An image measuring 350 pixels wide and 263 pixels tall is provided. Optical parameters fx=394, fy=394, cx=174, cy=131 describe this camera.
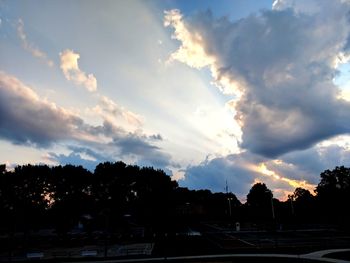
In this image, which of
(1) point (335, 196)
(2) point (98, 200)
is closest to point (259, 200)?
(1) point (335, 196)

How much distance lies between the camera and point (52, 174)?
321ft

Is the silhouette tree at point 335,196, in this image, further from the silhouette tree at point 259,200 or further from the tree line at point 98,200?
the silhouette tree at point 259,200

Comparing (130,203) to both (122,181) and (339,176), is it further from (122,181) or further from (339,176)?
(339,176)

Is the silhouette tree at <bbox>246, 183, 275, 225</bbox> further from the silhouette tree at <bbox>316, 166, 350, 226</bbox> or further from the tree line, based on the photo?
the tree line

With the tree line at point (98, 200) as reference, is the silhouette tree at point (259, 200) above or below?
above

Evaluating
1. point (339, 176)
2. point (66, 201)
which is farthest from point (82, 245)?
point (339, 176)

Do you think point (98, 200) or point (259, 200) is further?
point (259, 200)

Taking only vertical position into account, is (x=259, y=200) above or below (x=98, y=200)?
above

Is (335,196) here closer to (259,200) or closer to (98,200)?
(98,200)

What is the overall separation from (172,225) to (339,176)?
289 ft

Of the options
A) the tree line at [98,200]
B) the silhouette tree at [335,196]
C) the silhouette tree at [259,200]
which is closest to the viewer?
the tree line at [98,200]

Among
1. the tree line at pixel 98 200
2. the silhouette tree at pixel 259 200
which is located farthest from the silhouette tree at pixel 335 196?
the silhouette tree at pixel 259 200

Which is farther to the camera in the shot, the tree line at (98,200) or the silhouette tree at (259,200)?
the silhouette tree at (259,200)

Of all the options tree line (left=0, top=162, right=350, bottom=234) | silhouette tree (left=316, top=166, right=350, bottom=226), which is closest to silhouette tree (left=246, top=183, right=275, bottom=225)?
silhouette tree (left=316, top=166, right=350, bottom=226)
